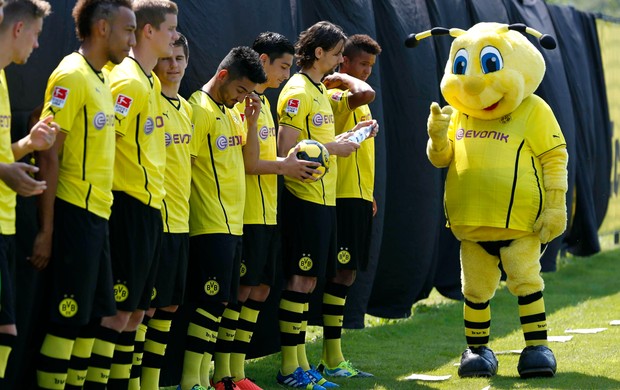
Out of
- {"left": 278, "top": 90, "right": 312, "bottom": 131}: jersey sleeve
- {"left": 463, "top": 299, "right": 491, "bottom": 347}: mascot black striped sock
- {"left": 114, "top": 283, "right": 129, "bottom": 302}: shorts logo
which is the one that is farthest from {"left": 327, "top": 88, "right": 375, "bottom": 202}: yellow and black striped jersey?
{"left": 114, "top": 283, "right": 129, "bottom": 302}: shorts logo

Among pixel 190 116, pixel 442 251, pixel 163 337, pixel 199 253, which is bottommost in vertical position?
pixel 442 251

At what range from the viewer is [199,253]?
5473mm

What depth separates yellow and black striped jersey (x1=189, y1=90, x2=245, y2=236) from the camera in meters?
5.46

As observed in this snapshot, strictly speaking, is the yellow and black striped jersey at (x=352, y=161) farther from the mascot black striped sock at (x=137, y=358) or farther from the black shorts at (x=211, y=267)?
the mascot black striped sock at (x=137, y=358)

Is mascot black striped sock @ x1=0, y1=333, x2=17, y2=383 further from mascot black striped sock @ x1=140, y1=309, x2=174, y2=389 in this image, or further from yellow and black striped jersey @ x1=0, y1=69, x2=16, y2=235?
mascot black striped sock @ x1=140, y1=309, x2=174, y2=389

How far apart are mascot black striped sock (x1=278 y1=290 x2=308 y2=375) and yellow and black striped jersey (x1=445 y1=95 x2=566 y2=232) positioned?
1.08 metres

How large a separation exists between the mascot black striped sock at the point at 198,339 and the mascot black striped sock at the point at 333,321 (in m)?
1.29

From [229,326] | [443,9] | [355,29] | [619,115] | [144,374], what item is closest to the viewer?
[144,374]

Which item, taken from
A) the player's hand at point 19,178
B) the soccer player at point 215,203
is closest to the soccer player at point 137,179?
the soccer player at point 215,203

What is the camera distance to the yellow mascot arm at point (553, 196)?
632 centimetres

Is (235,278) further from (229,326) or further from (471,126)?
(471,126)

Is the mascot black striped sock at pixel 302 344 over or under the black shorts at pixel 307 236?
under

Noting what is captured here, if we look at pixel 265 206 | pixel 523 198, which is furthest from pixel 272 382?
pixel 523 198

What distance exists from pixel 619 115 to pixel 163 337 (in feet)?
32.8
